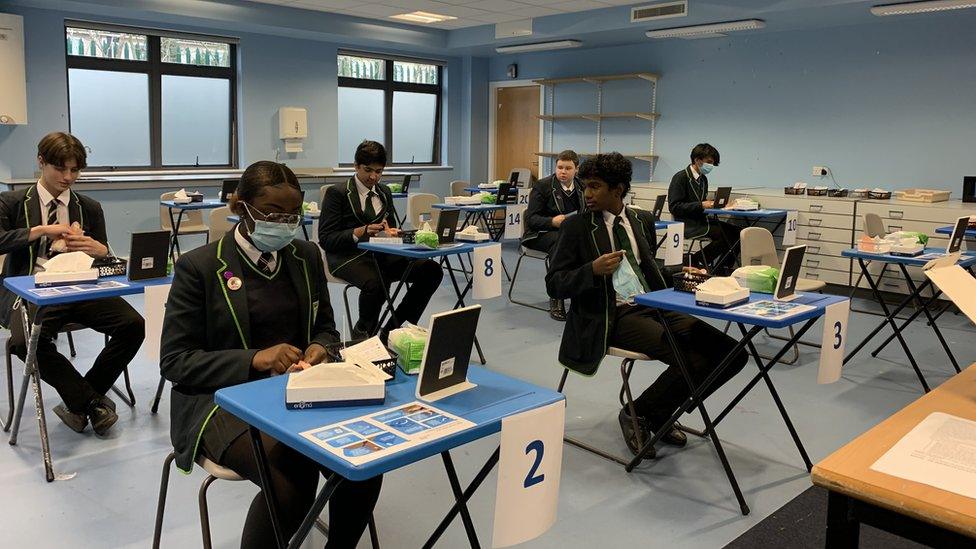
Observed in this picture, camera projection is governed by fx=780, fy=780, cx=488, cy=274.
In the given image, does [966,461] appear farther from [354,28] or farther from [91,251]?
[354,28]

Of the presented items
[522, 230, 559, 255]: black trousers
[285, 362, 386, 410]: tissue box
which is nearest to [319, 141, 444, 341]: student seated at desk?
[522, 230, 559, 255]: black trousers

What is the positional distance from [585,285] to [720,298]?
0.55 metres

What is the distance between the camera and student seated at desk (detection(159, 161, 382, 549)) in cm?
190

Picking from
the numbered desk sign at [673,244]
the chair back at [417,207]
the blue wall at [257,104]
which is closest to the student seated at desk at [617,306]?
the numbered desk sign at [673,244]

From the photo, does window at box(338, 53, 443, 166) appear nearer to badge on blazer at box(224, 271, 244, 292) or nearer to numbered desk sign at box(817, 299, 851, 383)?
numbered desk sign at box(817, 299, 851, 383)

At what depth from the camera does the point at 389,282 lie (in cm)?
468

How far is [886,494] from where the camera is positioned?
3.91ft

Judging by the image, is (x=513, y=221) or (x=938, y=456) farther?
(x=513, y=221)

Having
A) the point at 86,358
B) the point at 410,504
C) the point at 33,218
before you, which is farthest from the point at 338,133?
the point at 410,504

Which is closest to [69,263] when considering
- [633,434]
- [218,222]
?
[218,222]

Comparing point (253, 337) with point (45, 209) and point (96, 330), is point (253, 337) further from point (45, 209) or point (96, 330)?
point (45, 209)

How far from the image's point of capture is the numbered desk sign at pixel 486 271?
4.25 meters

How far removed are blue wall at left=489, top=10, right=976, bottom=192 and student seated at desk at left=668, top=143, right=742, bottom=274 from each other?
1700 mm

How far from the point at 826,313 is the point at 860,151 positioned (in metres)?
5.33
